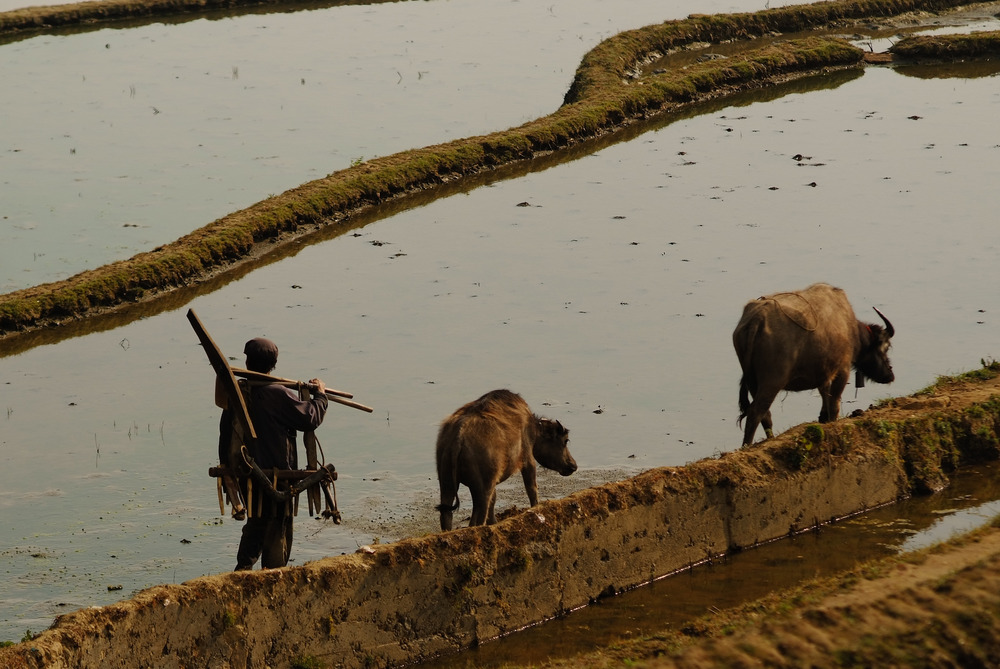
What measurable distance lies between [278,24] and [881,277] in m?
19.8

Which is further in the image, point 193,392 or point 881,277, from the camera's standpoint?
point 881,277

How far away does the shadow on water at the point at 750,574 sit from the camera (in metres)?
7.16

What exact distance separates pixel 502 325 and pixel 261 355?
498 cm

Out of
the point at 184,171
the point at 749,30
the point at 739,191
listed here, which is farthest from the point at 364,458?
the point at 749,30

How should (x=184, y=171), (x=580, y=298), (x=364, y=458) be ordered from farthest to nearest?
1. (x=184, y=171)
2. (x=580, y=298)
3. (x=364, y=458)

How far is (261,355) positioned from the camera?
715 centimetres

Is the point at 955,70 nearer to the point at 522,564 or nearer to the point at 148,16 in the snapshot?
the point at 148,16

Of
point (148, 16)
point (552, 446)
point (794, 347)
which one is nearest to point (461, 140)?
point (794, 347)

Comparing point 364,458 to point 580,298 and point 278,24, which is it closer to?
point 580,298

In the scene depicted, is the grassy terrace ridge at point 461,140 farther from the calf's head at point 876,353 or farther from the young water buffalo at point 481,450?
the calf's head at point 876,353

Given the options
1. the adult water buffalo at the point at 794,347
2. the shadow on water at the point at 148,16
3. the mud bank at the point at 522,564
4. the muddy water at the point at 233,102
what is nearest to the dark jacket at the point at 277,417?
the mud bank at the point at 522,564

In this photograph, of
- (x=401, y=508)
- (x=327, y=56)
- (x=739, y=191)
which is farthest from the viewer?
(x=327, y=56)

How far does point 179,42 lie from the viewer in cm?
2705

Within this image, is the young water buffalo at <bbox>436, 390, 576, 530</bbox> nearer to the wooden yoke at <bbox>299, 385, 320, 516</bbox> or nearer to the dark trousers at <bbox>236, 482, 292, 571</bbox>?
the wooden yoke at <bbox>299, 385, 320, 516</bbox>
